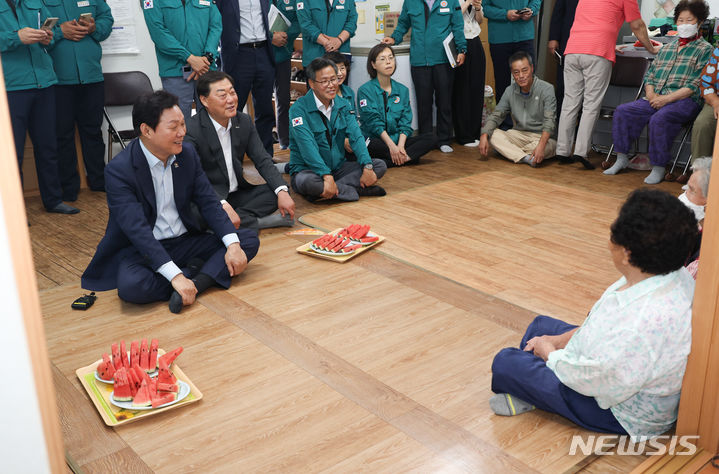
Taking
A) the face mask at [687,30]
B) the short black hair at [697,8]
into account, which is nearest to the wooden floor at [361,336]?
the face mask at [687,30]

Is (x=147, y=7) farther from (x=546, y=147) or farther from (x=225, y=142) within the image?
(x=546, y=147)

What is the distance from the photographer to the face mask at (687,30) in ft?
15.4

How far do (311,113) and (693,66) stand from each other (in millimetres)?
2686

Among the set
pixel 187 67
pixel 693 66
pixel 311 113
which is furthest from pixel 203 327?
pixel 693 66

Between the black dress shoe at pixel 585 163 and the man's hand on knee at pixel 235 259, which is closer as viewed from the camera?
the man's hand on knee at pixel 235 259

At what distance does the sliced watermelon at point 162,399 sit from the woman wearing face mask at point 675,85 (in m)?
3.82

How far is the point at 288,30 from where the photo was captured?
5770 mm

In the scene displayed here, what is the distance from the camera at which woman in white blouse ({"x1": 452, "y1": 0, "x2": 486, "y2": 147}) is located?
6.11m

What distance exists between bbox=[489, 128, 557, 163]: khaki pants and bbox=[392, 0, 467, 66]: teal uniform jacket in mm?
856

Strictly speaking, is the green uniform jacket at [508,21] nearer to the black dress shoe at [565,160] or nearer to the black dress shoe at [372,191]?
the black dress shoe at [565,160]

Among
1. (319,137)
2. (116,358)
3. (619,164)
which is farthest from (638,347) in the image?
(619,164)

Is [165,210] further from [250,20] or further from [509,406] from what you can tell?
[250,20]

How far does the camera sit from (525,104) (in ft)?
18.2

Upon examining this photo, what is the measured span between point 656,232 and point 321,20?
4411 mm
